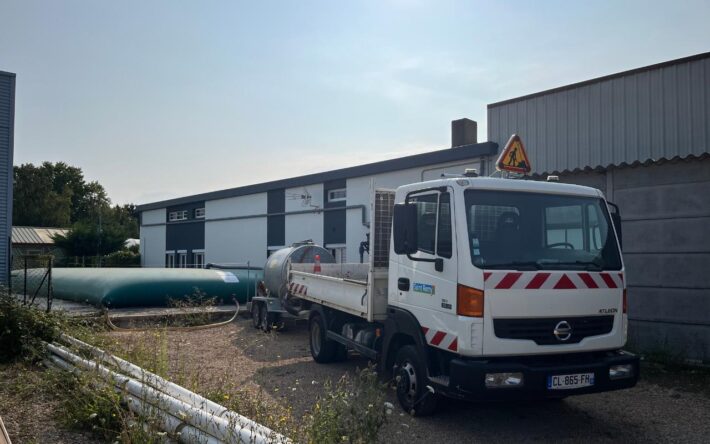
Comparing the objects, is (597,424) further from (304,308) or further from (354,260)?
(354,260)

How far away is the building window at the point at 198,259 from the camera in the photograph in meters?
29.1

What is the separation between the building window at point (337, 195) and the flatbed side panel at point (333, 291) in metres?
9.38

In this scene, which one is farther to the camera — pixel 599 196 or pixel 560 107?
pixel 560 107

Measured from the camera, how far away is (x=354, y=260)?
19.3 meters

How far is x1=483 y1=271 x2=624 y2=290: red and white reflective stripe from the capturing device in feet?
18.8

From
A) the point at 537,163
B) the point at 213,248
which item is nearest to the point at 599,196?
the point at 537,163

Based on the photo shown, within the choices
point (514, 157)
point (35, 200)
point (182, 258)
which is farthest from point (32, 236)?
point (514, 157)

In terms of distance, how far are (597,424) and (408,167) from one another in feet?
36.0

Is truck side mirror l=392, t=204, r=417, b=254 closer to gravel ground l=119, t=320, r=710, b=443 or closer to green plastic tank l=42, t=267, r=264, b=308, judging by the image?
gravel ground l=119, t=320, r=710, b=443

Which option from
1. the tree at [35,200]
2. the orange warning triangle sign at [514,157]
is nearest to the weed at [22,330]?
the orange warning triangle sign at [514,157]

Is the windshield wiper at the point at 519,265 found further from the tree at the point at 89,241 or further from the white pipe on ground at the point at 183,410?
the tree at the point at 89,241

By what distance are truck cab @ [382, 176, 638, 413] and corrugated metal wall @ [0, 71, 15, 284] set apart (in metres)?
13.3

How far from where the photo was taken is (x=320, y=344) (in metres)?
9.54

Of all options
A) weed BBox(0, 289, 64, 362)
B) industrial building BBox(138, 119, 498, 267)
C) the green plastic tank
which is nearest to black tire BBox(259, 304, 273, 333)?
the green plastic tank
